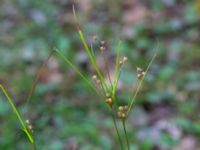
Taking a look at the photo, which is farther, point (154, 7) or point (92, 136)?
point (154, 7)

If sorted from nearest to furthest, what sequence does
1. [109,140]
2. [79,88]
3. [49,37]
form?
[109,140] < [79,88] < [49,37]

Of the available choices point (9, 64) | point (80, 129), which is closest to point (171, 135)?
A: point (80, 129)

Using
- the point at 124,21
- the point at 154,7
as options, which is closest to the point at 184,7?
the point at 154,7

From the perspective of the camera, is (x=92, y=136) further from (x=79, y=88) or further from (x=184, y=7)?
(x=184, y=7)

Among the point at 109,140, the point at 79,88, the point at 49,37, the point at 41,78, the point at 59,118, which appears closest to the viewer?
the point at 109,140

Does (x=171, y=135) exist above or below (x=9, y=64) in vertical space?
below

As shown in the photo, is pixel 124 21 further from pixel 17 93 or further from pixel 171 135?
pixel 171 135
